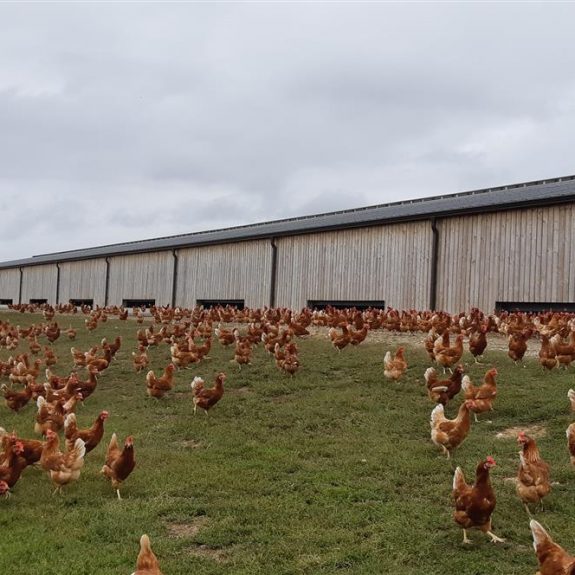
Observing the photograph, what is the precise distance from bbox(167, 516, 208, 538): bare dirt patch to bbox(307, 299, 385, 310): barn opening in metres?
21.9

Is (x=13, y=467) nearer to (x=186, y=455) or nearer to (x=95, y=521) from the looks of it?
(x=95, y=521)

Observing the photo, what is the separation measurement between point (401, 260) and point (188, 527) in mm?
21688

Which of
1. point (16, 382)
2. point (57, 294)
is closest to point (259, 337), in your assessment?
point (16, 382)

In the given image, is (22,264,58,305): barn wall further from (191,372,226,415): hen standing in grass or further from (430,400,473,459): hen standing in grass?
(430,400,473,459): hen standing in grass

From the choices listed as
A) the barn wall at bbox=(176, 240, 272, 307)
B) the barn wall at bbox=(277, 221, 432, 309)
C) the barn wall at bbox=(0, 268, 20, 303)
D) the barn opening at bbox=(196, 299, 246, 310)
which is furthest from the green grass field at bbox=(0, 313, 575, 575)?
the barn wall at bbox=(0, 268, 20, 303)

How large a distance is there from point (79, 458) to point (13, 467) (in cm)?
87

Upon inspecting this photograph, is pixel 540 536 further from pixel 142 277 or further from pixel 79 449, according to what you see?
pixel 142 277

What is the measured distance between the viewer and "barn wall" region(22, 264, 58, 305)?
55406 mm

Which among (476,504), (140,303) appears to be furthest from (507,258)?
(140,303)

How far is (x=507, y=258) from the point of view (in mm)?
23938

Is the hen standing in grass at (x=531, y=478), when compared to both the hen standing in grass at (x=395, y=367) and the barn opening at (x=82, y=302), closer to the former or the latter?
the hen standing in grass at (x=395, y=367)

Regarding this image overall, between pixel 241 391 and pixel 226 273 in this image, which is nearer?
pixel 241 391

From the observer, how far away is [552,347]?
13.7m

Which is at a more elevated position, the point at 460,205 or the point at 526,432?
the point at 460,205
